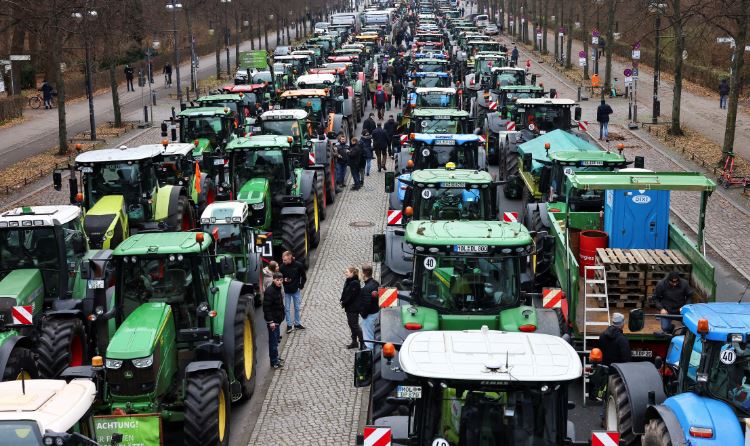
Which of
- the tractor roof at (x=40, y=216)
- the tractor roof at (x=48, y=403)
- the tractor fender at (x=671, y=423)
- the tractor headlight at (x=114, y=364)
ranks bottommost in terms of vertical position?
the tractor headlight at (x=114, y=364)

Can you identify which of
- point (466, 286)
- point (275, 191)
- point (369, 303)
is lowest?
point (369, 303)

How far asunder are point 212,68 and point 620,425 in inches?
2411

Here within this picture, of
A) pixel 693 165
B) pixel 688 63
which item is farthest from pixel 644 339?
pixel 688 63

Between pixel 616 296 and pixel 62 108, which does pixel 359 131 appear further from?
pixel 616 296

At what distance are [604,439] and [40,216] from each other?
9503mm

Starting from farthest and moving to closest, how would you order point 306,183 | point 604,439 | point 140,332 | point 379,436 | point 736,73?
point 736,73
point 306,183
point 140,332
point 379,436
point 604,439

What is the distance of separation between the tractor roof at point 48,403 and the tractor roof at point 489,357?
9.02 feet

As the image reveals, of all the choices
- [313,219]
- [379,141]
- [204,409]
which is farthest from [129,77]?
[204,409]

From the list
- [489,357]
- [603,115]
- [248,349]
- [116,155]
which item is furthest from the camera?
[603,115]

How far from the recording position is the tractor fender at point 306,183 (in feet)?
74.9

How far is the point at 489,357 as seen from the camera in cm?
891

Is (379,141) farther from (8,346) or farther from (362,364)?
(362,364)

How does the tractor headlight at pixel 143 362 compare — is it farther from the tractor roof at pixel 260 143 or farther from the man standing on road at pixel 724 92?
the man standing on road at pixel 724 92

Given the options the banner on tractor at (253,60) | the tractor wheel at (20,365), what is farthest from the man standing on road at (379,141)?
the banner on tractor at (253,60)
